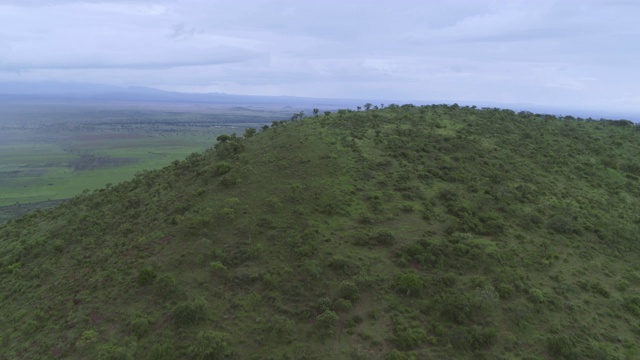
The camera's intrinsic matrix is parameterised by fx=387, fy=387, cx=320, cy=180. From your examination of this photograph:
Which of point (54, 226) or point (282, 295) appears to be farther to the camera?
point (54, 226)

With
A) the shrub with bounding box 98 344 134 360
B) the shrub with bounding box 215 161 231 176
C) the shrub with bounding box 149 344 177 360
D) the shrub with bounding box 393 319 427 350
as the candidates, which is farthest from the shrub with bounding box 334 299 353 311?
the shrub with bounding box 215 161 231 176

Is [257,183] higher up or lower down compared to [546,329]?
higher up

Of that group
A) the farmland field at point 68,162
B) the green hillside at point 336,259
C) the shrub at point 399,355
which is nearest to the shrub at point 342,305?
the green hillside at point 336,259

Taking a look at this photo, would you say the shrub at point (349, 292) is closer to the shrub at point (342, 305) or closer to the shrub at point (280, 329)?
the shrub at point (342, 305)

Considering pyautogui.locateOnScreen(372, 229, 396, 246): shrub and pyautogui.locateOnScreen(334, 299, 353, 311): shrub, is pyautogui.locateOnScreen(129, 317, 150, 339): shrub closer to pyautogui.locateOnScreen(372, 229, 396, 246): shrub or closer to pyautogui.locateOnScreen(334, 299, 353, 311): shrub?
pyautogui.locateOnScreen(334, 299, 353, 311): shrub

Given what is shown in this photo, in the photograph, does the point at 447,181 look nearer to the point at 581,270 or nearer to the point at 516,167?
the point at 516,167

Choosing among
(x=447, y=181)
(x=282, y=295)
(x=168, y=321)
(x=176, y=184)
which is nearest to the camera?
(x=168, y=321)

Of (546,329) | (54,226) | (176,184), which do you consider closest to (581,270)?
(546,329)

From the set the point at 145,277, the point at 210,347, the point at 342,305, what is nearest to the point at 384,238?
the point at 342,305
